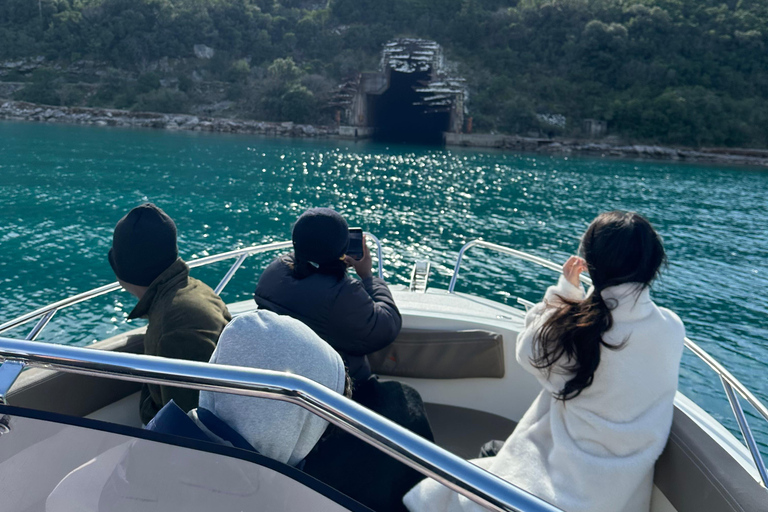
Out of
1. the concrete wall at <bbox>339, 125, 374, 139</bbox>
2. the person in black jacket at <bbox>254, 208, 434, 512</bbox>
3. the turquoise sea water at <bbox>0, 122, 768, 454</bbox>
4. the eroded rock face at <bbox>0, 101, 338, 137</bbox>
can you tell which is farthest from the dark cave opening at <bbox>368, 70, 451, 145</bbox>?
the person in black jacket at <bbox>254, 208, 434, 512</bbox>

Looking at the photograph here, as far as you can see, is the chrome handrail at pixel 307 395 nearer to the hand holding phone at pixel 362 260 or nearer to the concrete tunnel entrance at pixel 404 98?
the hand holding phone at pixel 362 260

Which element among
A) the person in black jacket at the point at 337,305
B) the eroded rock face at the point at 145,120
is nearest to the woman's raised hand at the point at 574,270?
the person in black jacket at the point at 337,305

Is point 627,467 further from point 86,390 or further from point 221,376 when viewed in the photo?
point 86,390

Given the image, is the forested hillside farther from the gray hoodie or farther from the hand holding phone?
the gray hoodie

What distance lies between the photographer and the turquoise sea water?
9.47 m

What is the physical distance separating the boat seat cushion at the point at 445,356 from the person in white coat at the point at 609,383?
137cm

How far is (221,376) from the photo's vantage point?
1.28m

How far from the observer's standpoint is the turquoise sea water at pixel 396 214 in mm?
9469

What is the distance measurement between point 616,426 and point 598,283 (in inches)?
18.8

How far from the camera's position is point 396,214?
57.1 ft

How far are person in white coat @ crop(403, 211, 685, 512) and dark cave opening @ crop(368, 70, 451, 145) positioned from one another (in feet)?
161

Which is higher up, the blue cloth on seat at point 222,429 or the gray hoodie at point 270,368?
the gray hoodie at point 270,368

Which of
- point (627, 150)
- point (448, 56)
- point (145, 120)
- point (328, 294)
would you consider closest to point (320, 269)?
point (328, 294)

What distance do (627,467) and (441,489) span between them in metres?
0.63
